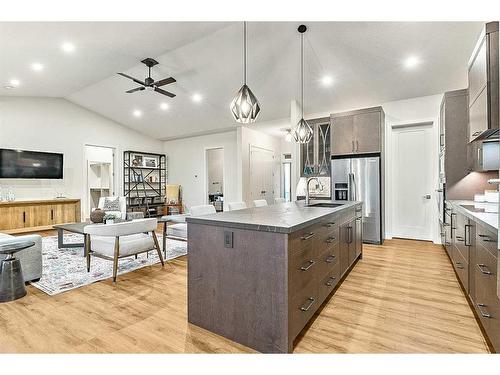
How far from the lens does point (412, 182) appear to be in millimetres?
5102

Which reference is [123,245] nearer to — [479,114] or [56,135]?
[479,114]

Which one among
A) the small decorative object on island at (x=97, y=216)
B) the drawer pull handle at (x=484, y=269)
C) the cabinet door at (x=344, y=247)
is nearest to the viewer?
the drawer pull handle at (x=484, y=269)

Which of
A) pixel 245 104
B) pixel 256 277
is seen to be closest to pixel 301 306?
pixel 256 277

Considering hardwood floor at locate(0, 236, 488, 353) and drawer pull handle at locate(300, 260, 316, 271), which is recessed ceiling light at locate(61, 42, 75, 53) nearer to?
hardwood floor at locate(0, 236, 488, 353)

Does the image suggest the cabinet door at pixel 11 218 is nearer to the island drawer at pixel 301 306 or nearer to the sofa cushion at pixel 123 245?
the sofa cushion at pixel 123 245

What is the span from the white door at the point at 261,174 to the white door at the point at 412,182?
3558mm

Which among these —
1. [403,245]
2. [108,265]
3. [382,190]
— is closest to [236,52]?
[382,190]

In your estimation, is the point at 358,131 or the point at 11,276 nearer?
the point at 11,276

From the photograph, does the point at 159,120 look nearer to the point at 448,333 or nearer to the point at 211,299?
the point at 211,299

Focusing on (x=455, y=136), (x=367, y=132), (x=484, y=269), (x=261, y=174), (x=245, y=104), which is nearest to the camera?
(x=484, y=269)

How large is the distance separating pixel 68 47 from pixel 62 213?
402cm

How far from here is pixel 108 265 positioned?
143 inches

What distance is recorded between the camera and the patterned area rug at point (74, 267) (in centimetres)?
293

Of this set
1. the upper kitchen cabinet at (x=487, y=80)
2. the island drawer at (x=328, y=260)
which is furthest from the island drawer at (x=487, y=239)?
the island drawer at (x=328, y=260)
